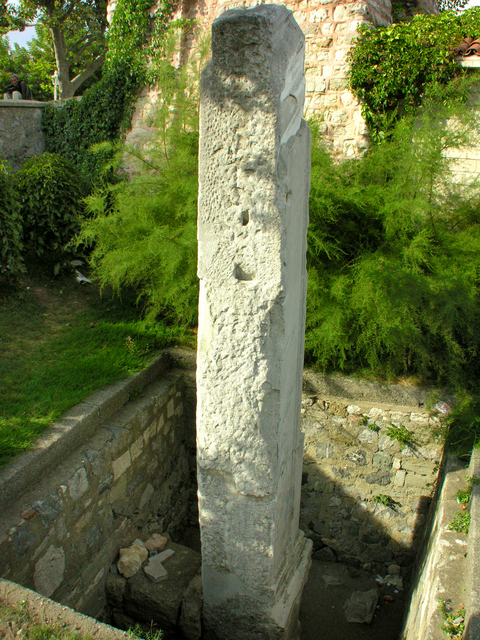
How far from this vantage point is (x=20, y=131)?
8.11m

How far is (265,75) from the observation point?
1631mm

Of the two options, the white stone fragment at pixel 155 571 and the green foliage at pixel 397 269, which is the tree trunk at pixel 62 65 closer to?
the green foliage at pixel 397 269

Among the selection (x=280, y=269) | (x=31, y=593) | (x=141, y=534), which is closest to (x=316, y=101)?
(x=280, y=269)

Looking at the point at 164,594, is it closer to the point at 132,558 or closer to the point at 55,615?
the point at 132,558

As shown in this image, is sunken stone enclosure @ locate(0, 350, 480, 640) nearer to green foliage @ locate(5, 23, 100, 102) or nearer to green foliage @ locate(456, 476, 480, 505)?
green foliage @ locate(456, 476, 480, 505)

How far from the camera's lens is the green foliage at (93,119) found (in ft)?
22.8

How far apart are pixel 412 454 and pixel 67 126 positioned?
7343mm

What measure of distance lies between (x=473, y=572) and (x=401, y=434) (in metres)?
1.51

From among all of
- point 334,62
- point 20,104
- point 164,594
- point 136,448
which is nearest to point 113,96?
point 20,104

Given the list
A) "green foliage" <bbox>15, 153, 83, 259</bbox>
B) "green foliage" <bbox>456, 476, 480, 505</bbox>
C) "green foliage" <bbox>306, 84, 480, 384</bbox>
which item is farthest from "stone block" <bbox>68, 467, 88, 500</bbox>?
"green foliage" <bbox>15, 153, 83, 259</bbox>

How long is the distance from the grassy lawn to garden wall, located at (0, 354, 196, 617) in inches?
5.3

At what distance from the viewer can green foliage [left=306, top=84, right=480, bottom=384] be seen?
3457 mm

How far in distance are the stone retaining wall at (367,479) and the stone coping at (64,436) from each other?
1385 millimetres

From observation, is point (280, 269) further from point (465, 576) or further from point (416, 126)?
point (416, 126)
